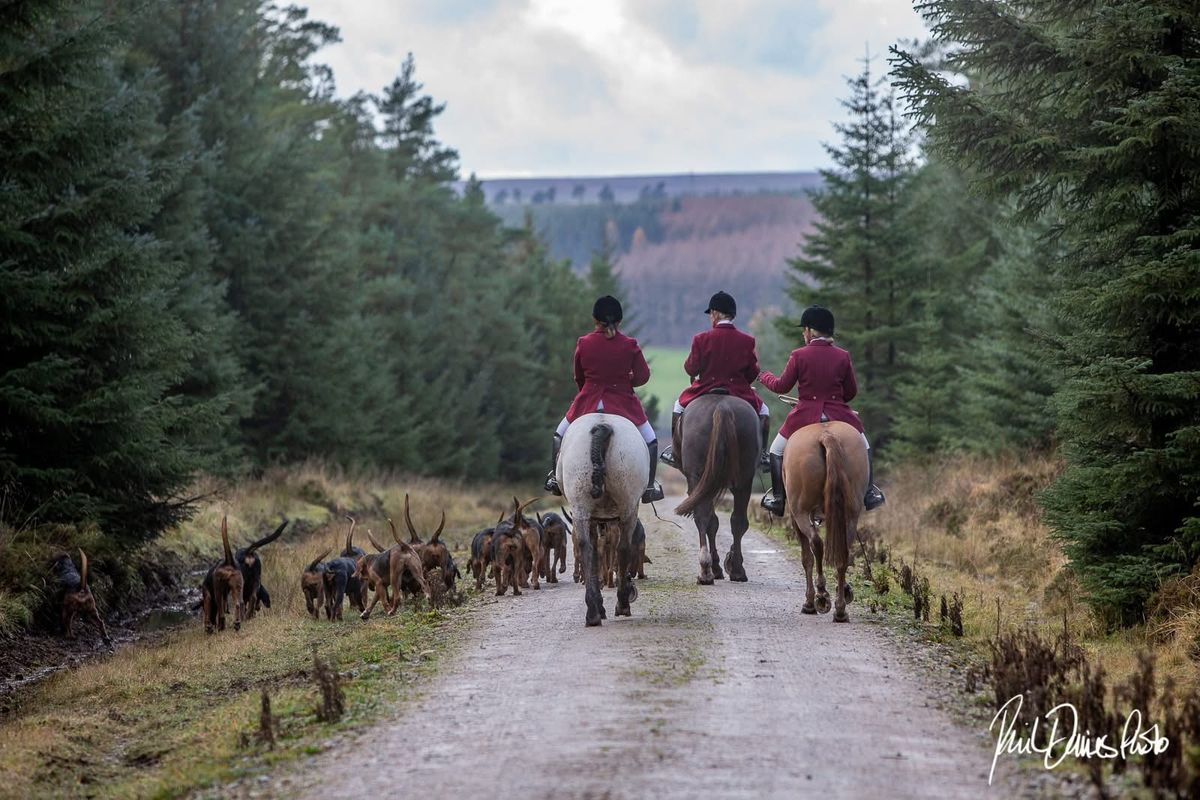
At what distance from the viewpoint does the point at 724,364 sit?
14984 millimetres

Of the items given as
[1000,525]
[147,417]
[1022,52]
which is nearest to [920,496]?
[1000,525]

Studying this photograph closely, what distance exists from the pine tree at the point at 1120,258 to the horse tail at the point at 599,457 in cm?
423

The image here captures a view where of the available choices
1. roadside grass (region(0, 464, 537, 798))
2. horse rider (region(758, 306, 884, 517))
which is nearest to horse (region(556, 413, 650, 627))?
roadside grass (region(0, 464, 537, 798))

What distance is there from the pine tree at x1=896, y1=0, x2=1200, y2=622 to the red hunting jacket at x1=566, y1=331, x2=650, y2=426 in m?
4.06

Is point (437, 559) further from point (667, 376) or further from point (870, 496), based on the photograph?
point (667, 376)

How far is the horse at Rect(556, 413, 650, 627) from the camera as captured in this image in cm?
1245

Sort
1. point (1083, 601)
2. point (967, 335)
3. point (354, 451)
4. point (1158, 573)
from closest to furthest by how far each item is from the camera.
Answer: point (1158, 573), point (1083, 601), point (354, 451), point (967, 335)

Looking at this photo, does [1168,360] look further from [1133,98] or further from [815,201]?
[815,201]

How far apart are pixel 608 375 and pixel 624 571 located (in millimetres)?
1999

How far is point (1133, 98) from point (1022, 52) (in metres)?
1.78

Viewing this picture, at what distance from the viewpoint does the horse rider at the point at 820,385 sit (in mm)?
13422

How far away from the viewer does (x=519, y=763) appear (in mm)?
7285

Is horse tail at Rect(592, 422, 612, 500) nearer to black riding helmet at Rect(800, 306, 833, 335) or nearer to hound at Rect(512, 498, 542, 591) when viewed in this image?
black riding helmet at Rect(800, 306, 833, 335)

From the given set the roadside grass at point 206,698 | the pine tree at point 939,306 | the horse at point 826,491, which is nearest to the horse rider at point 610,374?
the horse at point 826,491
